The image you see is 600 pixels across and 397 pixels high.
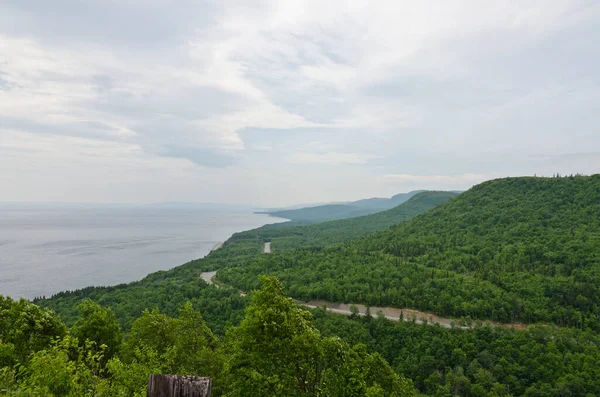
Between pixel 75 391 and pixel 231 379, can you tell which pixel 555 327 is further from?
pixel 75 391

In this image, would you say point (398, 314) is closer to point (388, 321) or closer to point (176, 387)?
point (388, 321)

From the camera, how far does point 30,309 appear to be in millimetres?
17000

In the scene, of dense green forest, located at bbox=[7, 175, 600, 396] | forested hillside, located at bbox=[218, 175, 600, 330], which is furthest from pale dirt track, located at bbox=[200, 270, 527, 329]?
dense green forest, located at bbox=[7, 175, 600, 396]

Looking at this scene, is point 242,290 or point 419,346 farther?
point 242,290

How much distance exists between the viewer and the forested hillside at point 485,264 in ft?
170

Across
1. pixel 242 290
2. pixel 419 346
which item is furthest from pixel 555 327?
pixel 242 290

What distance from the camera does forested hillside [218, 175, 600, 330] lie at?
5184 centimetres

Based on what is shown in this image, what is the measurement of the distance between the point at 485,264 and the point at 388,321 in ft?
102

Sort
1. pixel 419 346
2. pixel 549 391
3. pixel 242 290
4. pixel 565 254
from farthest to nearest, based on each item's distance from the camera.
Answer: pixel 242 290, pixel 565 254, pixel 419 346, pixel 549 391

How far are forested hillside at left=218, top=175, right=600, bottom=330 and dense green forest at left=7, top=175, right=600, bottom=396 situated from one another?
13.1 inches

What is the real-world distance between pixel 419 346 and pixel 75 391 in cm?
4480

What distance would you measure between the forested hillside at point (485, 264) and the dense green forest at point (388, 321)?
1.09ft

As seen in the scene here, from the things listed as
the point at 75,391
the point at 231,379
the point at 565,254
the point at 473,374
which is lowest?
the point at 473,374

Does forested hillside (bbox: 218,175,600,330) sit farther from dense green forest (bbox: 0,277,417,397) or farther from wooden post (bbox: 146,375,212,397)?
wooden post (bbox: 146,375,212,397)
